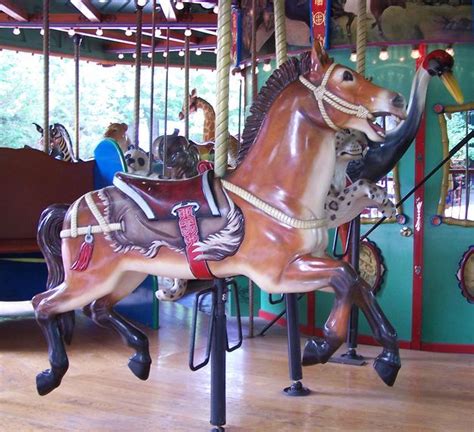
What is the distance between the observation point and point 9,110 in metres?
11.3

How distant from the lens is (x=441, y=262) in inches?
178

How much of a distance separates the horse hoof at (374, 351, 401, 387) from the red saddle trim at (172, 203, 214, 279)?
62cm

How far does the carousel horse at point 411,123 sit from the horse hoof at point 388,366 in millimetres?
1535

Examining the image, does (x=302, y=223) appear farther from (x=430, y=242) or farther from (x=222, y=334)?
(x=430, y=242)

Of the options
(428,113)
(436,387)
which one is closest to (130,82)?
(428,113)

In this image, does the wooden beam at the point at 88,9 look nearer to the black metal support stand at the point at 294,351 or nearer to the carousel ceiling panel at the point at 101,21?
the carousel ceiling panel at the point at 101,21

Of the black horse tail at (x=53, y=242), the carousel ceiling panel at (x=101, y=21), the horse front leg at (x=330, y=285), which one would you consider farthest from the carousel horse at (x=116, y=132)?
the horse front leg at (x=330, y=285)

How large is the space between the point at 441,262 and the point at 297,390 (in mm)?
1534

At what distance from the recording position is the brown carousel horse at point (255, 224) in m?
2.28

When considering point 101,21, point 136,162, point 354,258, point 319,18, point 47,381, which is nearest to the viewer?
point 47,381

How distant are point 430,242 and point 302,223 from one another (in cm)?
238

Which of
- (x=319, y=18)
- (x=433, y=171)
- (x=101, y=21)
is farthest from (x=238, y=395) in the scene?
(x=101, y=21)

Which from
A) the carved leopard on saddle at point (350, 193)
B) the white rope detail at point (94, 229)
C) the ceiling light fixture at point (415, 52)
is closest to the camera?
the white rope detail at point (94, 229)

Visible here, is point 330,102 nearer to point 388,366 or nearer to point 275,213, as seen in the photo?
point 275,213
